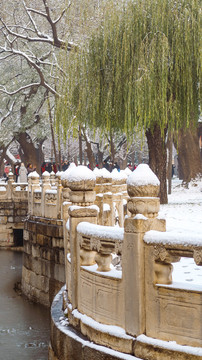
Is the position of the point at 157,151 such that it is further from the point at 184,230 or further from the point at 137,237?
the point at 137,237

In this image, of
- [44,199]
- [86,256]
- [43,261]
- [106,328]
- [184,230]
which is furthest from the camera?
[44,199]

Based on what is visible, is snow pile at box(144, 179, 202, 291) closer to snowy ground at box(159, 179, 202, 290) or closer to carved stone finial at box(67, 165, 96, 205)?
snowy ground at box(159, 179, 202, 290)

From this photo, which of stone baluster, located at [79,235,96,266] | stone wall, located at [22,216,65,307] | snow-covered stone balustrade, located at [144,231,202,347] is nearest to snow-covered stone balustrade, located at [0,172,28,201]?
stone wall, located at [22,216,65,307]

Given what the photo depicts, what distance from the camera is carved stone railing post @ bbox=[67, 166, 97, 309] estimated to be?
5324mm

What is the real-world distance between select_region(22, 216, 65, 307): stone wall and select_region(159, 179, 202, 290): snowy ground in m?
2.61

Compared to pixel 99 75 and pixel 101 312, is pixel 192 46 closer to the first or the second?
pixel 99 75

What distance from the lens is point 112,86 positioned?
14.7 m

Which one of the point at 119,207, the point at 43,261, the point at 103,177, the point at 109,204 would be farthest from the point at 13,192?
the point at 109,204

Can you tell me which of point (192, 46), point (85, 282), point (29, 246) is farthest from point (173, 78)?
point (85, 282)

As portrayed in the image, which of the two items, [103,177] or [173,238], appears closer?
[173,238]

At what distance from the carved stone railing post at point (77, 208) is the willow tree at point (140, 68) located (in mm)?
8486

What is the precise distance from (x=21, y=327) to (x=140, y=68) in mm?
6878

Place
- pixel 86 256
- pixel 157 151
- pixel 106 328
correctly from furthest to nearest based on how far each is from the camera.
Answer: pixel 157 151 → pixel 86 256 → pixel 106 328

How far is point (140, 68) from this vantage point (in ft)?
45.2
